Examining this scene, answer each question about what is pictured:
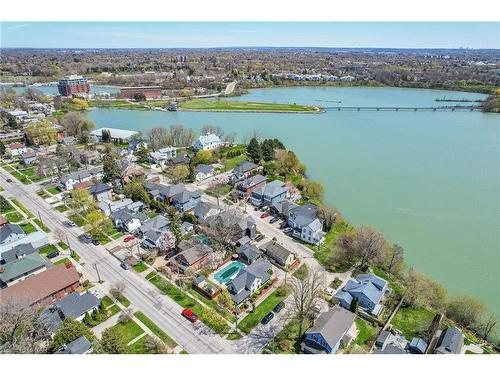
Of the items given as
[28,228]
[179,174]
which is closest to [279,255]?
[179,174]

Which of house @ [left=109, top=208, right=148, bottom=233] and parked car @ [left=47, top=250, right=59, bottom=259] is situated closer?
parked car @ [left=47, top=250, right=59, bottom=259]

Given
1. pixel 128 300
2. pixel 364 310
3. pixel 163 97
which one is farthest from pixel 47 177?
pixel 163 97

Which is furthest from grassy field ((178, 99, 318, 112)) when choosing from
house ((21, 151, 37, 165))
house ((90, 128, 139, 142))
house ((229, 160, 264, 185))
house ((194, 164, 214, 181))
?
house ((21, 151, 37, 165))

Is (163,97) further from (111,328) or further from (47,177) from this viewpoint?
(111,328)

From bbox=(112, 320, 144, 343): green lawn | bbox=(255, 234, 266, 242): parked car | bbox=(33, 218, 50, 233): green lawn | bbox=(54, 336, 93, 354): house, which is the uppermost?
bbox=(54, 336, 93, 354): house

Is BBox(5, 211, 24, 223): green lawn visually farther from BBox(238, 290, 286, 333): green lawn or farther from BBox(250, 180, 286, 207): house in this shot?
BBox(238, 290, 286, 333): green lawn

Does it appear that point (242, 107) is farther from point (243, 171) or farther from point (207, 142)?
point (243, 171)
